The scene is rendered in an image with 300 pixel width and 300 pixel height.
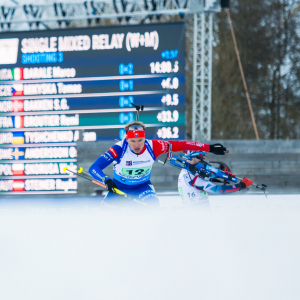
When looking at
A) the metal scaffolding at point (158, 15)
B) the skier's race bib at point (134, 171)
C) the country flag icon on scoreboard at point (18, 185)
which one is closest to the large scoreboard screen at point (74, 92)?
the country flag icon on scoreboard at point (18, 185)

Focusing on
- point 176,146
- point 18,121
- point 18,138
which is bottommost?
point 18,138

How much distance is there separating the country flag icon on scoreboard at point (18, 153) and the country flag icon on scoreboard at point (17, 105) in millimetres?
996

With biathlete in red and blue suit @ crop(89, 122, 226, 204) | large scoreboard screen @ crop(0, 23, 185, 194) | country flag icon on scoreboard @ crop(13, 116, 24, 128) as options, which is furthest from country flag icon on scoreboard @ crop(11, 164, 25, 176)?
biathlete in red and blue suit @ crop(89, 122, 226, 204)

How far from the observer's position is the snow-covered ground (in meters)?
2.08

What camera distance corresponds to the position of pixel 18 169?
1008 cm

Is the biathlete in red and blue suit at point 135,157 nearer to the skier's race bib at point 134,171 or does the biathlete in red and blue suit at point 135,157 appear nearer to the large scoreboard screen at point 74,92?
the skier's race bib at point 134,171

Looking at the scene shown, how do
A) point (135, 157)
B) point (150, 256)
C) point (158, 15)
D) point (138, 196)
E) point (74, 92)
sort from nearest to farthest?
point (150, 256)
point (135, 157)
point (138, 196)
point (74, 92)
point (158, 15)

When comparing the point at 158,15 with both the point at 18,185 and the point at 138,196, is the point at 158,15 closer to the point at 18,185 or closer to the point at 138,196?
the point at 18,185

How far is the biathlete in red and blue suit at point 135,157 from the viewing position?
466 centimetres

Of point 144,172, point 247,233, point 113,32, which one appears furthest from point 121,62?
point 247,233

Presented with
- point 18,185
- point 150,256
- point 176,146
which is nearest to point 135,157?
point 176,146

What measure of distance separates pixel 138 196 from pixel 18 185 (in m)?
5.82

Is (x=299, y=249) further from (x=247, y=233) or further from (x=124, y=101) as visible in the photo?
(x=124, y=101)

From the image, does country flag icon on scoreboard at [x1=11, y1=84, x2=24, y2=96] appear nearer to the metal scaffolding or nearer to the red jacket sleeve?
the metal scaffolding
